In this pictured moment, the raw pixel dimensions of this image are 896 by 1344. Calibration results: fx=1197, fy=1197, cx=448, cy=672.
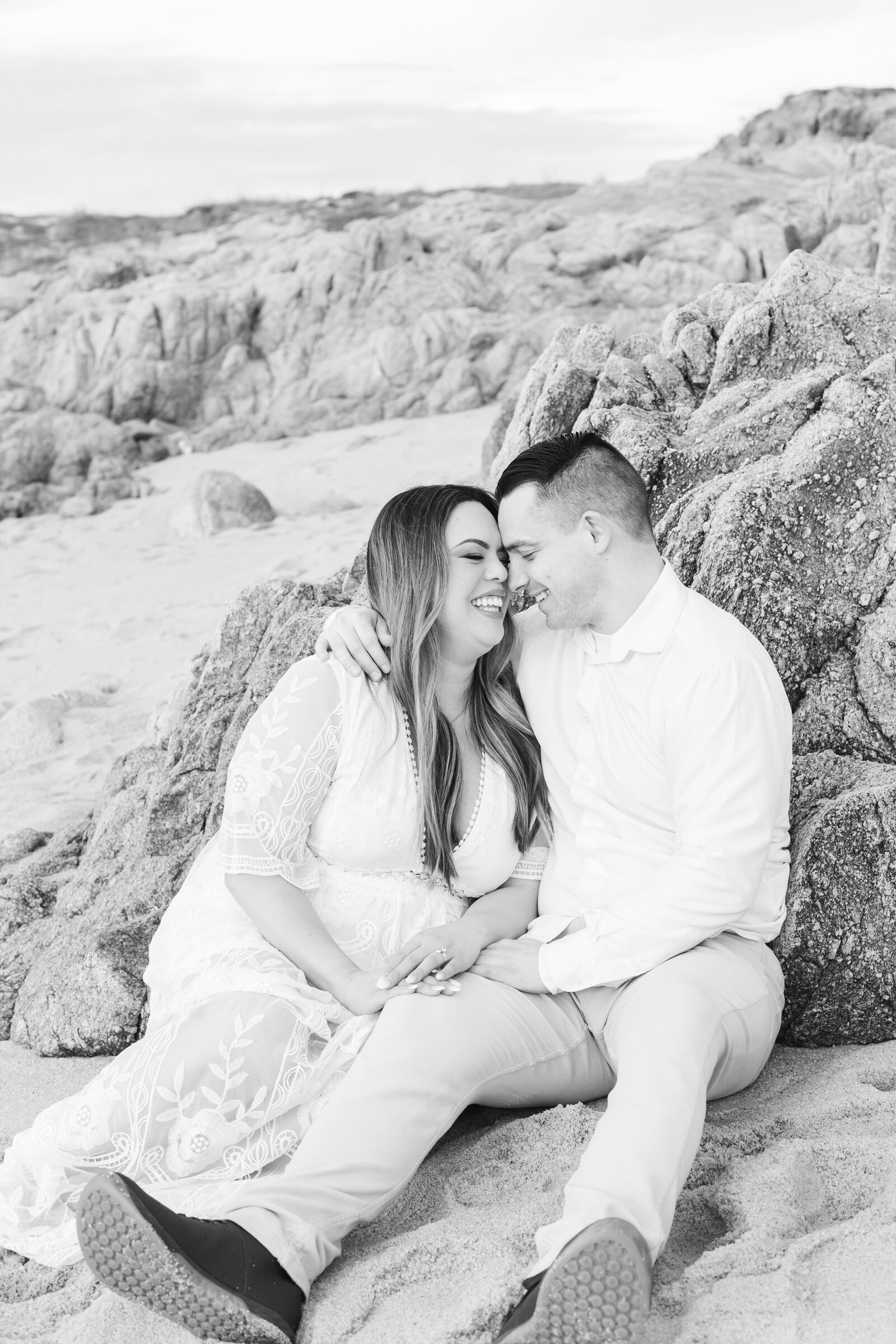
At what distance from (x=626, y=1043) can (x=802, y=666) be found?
1.59m

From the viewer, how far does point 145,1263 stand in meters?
2.31

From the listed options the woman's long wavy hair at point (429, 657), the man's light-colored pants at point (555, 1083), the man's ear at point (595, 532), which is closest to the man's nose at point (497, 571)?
the woman's long wavy hair at point (429, 657)

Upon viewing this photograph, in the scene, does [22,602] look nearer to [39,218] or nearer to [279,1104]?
[279,1104]

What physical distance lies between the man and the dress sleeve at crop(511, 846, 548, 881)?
4 cm

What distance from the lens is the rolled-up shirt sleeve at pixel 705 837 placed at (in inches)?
118

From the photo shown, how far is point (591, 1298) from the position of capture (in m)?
2.15

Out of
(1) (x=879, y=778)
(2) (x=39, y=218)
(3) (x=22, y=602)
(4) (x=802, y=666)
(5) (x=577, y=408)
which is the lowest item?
(3) (x=22, y=602)

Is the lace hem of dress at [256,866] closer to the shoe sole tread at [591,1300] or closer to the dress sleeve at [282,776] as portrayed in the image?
the dress sleeve at [282,776]

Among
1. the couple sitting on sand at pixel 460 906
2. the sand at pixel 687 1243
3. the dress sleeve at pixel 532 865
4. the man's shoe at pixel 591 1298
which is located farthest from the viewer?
the dress sleeve at pixel 532 865

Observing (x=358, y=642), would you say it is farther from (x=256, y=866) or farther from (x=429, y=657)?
(x=256, y=866)

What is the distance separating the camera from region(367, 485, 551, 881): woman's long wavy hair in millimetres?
3340

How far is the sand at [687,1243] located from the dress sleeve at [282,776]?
3.00 ft

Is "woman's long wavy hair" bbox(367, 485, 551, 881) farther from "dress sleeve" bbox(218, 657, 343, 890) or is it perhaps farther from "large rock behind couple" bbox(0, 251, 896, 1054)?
"large rock behind couple" bbox(0, 251, 896, 1054)

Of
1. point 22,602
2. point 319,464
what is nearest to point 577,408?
point 22,602
